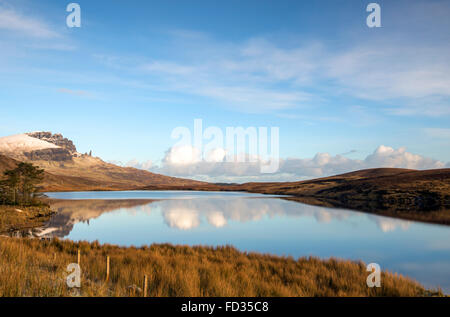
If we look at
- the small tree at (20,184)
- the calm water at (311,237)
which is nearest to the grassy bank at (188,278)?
the calm water at (311,237)

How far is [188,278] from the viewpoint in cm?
1241

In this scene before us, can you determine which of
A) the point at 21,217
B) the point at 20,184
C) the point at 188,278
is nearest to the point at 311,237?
the point at 188,278

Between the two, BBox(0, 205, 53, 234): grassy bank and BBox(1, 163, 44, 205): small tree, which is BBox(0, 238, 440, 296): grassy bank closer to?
BBox(0, 205, 53, 234): grassy bank

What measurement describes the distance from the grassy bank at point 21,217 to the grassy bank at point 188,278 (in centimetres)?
2133

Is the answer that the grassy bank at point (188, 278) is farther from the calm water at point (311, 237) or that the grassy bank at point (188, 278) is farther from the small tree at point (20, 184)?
the small tree at point (20, 184)

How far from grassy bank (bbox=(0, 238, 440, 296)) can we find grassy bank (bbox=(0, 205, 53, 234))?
2133 centimetres

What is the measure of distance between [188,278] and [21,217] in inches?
1530

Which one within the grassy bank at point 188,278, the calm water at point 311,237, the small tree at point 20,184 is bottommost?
the calm water at point 311,237

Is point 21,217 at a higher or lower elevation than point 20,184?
lower

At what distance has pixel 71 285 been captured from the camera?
10719mm

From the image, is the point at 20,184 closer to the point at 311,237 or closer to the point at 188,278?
the point at 311,237

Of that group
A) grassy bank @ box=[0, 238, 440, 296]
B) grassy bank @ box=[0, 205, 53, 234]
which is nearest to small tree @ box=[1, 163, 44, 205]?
grassy bank @ box=[0, 205, 53, 234]

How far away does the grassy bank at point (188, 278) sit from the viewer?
35.1 feet
